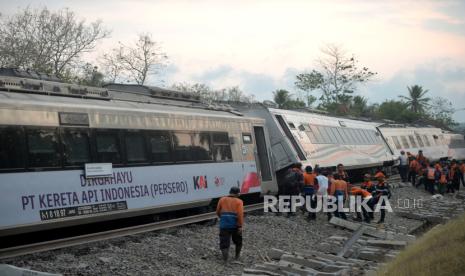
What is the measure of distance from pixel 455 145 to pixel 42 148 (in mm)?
40649

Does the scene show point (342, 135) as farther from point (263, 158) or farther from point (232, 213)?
point (232, 213)

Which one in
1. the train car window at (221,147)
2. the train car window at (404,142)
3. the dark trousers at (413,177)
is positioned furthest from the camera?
the train car window at (404,142)

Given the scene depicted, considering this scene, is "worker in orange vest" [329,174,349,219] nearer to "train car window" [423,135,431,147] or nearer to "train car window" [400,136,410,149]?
"train car window" [400,136,410,149]

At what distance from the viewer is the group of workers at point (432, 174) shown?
2528 cm

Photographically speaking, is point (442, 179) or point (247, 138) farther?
point (442, 179)

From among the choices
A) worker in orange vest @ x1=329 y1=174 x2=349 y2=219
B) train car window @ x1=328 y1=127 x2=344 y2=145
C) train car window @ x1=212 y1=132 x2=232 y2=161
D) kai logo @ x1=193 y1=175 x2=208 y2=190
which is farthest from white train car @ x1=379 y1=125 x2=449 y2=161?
kai logo @ x1=193 y1=175 x2=208 y2=190

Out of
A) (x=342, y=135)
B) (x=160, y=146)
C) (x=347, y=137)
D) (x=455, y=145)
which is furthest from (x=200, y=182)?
(x=455, y=145)

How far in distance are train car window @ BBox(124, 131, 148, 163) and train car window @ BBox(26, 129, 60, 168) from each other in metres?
2.02

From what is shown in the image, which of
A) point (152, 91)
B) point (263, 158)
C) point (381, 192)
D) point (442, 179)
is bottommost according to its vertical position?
point (442, 179)

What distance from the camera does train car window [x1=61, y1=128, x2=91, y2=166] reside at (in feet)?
36.8

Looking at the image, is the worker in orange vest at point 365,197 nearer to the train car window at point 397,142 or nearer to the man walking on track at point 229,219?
the man walking on track at point 229,219

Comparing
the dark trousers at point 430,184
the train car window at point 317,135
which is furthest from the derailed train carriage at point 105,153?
the dark trousers at point 430,184

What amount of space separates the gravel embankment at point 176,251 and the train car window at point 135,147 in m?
1.68

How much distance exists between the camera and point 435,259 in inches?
348
